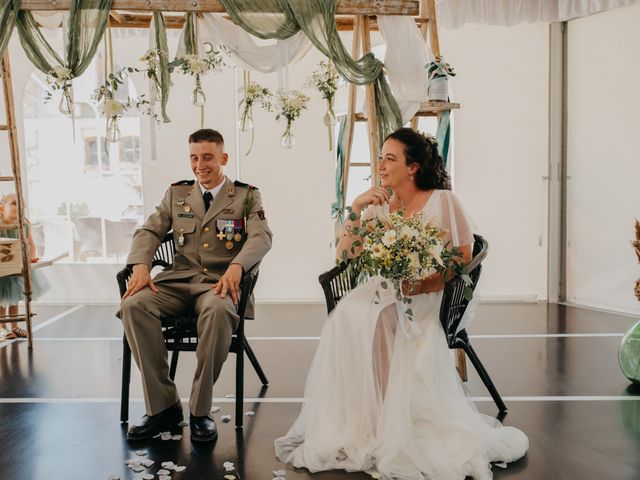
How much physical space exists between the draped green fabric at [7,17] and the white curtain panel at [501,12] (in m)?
3.96

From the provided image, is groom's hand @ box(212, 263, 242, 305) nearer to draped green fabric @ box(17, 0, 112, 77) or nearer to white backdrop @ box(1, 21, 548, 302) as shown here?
draped green fabric @ box(17, 0, 112, 77)

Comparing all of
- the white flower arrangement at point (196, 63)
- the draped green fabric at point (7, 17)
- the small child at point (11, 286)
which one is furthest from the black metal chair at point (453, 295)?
the small child at point (11, 286)

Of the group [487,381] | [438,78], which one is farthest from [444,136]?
[487,381]

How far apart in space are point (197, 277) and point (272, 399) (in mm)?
848

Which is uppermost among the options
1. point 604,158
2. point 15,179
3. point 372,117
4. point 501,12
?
point 501,12

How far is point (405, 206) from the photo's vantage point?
11.9ft

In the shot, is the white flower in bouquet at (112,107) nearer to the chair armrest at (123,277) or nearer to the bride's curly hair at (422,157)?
the chair armrest at (123,277)

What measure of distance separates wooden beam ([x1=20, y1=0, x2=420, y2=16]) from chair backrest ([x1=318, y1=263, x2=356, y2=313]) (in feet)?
5.61

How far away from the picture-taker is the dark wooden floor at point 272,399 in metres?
3.06

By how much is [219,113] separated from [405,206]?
3.93m

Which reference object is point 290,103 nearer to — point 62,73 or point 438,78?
point 438,78

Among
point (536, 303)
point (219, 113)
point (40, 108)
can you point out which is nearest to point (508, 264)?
point (536, 303)

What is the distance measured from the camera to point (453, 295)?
3295mm

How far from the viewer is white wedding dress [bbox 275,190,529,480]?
2.91 meters
